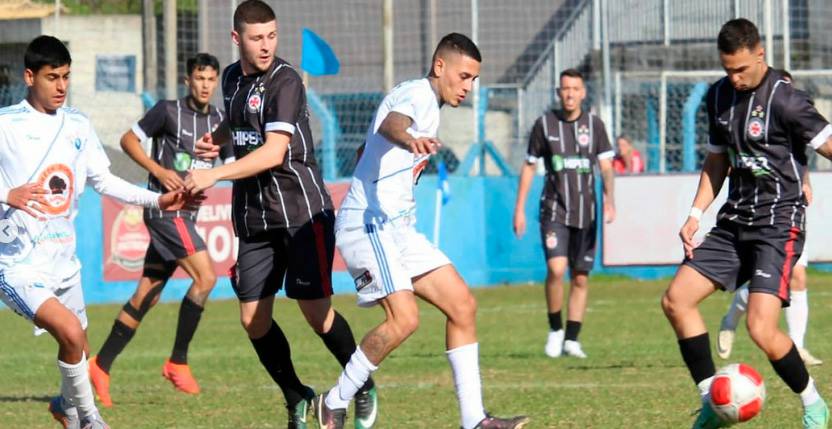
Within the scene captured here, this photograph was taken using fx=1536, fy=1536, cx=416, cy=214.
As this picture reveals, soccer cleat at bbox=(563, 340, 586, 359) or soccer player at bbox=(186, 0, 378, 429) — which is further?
soccer cleat at bbox=(563, 340, 586, 359)

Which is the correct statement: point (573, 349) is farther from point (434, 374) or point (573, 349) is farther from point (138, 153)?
point (138, 153)

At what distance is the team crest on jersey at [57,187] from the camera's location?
7.84 meters

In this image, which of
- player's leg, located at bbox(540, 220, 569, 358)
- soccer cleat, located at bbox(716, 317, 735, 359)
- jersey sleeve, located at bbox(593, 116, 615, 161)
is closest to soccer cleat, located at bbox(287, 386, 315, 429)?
soccer cleat, located at bbox(716, 317, 735, 359)

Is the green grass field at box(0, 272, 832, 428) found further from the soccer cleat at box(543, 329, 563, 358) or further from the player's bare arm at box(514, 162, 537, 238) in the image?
the player's bare arm at box(514, 162, 537, 238)

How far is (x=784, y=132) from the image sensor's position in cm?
777

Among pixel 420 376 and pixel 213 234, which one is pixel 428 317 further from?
pixel 420 376

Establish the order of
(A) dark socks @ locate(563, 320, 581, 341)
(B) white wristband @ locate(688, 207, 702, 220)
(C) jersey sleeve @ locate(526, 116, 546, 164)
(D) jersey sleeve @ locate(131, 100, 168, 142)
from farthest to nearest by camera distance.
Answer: (C) jersey sleeve @ locate(526, 116, 546, 164), (A) dark socks @ locate(563, 320, 581, 341), (D) jersey sleeve @ locate(131, 100, 168, 142), (B) white wristband @ locate(688, 207, 702, 220)

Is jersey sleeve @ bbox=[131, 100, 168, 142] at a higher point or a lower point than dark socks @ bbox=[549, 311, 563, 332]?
higher

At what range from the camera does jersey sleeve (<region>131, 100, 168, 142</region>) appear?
11023 mm

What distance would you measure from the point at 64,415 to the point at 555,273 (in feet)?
18.8

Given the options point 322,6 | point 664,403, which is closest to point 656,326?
point 664,403

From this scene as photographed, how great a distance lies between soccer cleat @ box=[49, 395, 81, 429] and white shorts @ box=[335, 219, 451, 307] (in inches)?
66.2

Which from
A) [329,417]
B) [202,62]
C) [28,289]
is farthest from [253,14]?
[202,62]

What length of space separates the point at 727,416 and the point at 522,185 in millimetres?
6361
